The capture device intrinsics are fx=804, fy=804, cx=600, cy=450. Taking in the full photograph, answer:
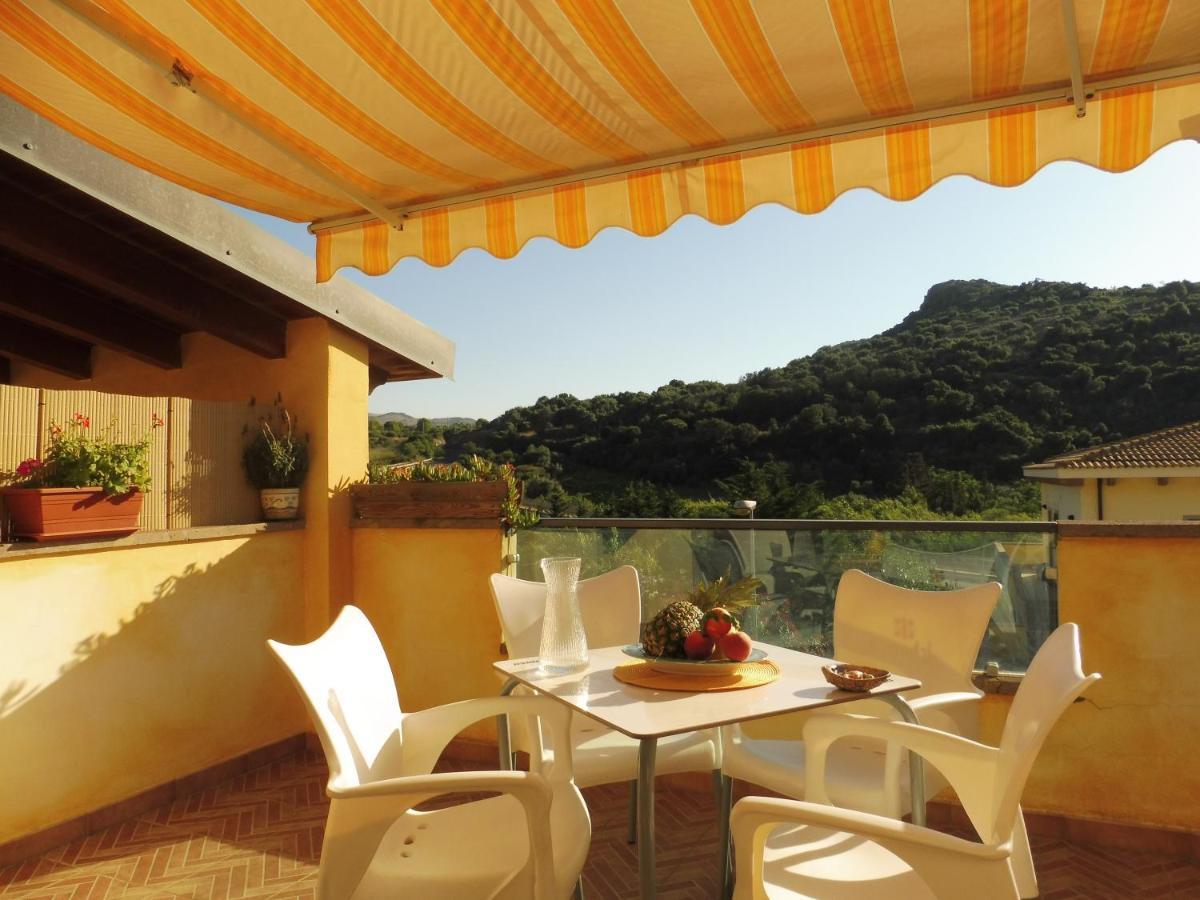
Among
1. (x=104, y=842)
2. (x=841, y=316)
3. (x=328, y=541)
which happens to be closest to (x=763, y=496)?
(x=841, y=316)

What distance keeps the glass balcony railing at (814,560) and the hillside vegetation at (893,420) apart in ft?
38.8

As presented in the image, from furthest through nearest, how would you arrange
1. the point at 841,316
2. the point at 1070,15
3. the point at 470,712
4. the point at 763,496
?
the point at 841,316, the point at 763,496, the point at 470,712, the point at 1070,15

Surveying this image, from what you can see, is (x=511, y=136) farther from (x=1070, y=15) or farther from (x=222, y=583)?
(x=222, y=583)

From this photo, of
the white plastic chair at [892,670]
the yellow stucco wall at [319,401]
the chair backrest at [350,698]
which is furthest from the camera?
the yellow stucco wall at [319,401]

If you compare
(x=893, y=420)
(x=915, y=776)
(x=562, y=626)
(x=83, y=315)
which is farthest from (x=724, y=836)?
(x=893, y=420)

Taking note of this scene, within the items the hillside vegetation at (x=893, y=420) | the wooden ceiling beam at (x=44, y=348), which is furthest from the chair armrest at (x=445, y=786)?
the hillside vegetation at (x=893, y=420)

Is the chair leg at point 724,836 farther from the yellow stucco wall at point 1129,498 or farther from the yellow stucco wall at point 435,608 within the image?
the yellow stucco wall at point 1129,498

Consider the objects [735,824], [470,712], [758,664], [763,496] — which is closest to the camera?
[735,824]

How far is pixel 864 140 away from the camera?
103 inches

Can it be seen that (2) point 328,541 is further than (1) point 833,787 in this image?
Yes

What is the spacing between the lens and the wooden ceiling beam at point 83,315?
449cm

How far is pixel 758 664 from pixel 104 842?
2.94 metres

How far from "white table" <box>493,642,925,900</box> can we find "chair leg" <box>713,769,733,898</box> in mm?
522

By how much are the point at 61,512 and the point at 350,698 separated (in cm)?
219
